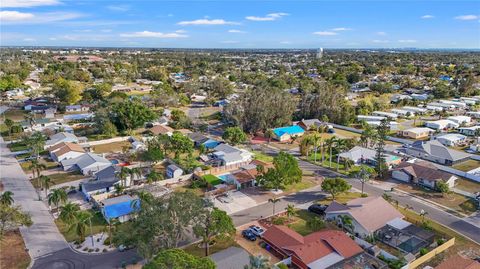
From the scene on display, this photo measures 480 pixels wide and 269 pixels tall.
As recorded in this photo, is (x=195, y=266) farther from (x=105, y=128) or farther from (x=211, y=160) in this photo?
(x=105, y=128)

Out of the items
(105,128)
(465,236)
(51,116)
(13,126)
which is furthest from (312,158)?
(51,116)

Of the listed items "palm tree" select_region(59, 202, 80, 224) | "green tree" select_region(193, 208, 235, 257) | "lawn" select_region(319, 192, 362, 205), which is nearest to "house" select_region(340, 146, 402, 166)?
"lawn" select_region(319, 192, 362, 205)

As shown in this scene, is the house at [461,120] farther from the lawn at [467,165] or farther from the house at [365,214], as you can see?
the house at [365,214]

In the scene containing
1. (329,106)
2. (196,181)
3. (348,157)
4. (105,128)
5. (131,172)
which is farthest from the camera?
(329,106)

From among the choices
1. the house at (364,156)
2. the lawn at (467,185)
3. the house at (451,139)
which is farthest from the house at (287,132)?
the lawn at (467,185)

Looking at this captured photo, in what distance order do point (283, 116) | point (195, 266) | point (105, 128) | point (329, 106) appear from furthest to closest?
1. point (329, 106)
2. point (283, 116)
3. point (105, 128)
4. point (195, 266)

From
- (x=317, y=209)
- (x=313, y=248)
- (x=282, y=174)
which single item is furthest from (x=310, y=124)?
(x=313, y=248)

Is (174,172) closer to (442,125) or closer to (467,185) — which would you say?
(467,185)

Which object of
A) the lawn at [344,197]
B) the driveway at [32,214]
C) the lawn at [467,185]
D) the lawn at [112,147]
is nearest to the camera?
the driveway at [32,214]
